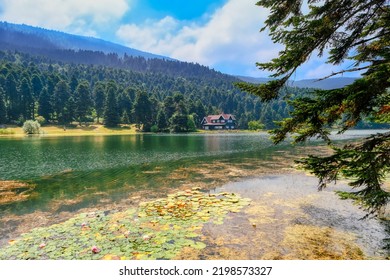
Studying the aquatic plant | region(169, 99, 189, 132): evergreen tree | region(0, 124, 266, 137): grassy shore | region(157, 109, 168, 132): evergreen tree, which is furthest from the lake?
region(157, 109, 168, 132): evergreen tree

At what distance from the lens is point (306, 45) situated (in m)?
7.93

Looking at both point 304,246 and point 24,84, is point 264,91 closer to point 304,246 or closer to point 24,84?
point 304,246

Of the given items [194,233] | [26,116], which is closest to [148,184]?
[194,233]

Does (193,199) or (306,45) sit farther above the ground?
(306,45)

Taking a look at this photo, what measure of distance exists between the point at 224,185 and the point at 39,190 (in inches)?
475

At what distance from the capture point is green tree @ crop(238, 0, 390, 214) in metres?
6.73

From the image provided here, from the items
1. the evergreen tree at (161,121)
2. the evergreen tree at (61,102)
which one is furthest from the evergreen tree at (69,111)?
the evergreen tree at (161,121)

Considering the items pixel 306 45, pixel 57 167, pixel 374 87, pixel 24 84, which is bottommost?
pixel 57 167

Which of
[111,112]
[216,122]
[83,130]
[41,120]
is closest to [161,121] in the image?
[111,112]

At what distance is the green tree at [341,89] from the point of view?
22.1 ft

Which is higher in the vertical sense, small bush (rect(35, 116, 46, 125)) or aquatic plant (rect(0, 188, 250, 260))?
small bush (rect(35, 116, 46, 125))

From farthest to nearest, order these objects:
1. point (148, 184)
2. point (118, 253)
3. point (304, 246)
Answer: point (148, 184) < point (304, 246) < point (118, 253)

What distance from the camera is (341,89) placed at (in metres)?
7.00

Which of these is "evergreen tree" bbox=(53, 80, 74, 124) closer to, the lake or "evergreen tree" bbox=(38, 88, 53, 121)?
"evergreen tree" bbox=(38, 88, 53, 121)
